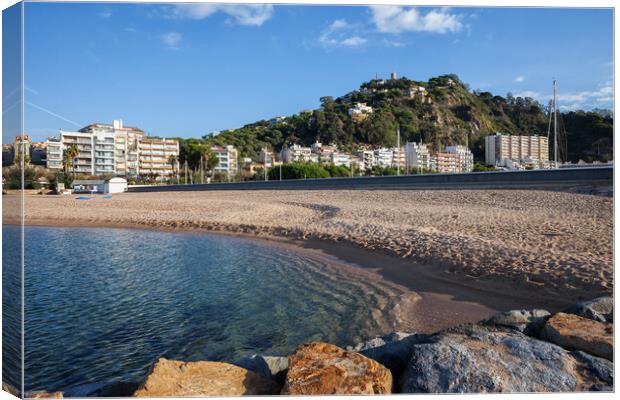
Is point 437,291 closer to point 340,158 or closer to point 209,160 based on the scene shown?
point 209,160

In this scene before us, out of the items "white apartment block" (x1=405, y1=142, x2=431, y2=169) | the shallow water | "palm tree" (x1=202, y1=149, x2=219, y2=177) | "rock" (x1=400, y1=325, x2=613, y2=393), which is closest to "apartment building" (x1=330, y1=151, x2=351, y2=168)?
"white apartment block" (x1=405, y1=142, x2=431, y2=169)

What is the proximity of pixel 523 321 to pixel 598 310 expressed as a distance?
58 cm

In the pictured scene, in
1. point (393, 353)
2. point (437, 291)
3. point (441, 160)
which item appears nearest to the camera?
point (393, 353)

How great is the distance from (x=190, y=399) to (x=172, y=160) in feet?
214

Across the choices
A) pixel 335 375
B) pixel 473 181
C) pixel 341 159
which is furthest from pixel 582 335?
pixel 341 159

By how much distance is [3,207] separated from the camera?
Answer: 2.37 m

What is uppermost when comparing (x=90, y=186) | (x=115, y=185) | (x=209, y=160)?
(x=209, y=160)

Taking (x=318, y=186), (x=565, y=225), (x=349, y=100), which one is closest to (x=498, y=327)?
(x=565, y=225)

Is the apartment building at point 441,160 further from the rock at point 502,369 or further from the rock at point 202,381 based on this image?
the rock at point 202,381

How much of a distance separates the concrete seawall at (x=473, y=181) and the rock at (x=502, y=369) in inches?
261

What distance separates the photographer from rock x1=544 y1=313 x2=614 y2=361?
2631 millimetres

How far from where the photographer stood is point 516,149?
1738 centimetres

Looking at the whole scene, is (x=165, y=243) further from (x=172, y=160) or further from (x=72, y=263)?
(x=172, y=160)

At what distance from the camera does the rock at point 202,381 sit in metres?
2.32
